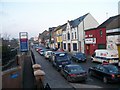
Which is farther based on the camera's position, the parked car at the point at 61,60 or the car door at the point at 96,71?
the parked car at the point at 61,60

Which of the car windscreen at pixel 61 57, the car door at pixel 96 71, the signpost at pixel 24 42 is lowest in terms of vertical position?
the car door at pixel 96 71

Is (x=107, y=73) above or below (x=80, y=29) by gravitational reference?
below

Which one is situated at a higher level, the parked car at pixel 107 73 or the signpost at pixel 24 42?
the signpost at pixel 24 42

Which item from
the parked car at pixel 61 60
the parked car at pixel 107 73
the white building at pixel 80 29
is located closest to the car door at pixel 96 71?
the parked car at pixel 107 73

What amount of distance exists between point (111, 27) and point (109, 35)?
1.39 meters

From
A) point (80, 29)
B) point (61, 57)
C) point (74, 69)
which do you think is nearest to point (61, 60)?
point (61, 57)

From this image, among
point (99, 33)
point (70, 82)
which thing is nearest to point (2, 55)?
point (99, 33)

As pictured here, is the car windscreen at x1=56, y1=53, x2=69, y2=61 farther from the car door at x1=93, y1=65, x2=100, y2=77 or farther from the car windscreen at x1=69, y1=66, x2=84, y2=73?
the car door at x1=93, y1=65, x2=100, y2=77

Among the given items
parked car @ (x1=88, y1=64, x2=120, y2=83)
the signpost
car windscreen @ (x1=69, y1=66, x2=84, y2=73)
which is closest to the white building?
the signpost

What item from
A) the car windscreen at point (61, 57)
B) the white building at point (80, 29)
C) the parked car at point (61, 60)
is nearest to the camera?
the parked car at point (61, 60)

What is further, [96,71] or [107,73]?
[96,71]

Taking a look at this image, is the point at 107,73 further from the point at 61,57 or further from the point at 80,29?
the point at 80,29

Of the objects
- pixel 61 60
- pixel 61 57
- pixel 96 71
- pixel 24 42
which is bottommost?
pixel 96 71

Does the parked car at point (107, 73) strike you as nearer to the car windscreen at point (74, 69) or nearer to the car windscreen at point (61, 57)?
the car windscreen at point (74, 69)
